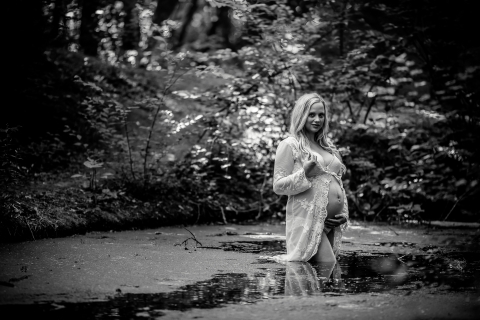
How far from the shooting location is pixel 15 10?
807cm

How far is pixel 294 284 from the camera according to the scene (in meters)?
4.46

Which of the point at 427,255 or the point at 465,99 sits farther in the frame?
the point at 465,99

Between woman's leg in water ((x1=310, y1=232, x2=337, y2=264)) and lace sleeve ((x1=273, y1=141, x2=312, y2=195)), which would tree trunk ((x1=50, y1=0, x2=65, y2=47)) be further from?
woman's leg in water ((x1=310, y1=232, x2=337, y2=264))

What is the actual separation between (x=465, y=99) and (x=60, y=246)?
620 cm

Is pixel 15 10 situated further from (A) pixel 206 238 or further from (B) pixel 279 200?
(B) pixel 279 200

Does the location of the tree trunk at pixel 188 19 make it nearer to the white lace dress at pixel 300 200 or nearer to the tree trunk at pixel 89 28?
the tree trunk at pixel 89 28

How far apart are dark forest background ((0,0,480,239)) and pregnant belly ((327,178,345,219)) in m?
3.07

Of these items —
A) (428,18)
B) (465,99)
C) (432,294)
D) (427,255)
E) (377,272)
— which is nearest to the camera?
(432,294)

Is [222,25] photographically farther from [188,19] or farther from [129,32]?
[129,32]

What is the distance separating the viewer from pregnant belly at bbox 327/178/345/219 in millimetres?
5891

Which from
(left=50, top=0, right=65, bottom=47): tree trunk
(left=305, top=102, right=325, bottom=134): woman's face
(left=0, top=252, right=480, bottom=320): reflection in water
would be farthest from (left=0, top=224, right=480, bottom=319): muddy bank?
(left=50, top=0, right=65, bottom=47): tree trunk

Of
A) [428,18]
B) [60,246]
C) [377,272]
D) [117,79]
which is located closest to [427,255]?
[377,272]

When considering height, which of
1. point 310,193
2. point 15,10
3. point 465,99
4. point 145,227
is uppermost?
point 15,10

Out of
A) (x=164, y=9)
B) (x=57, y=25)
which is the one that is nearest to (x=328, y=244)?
(x=57, y=25)
